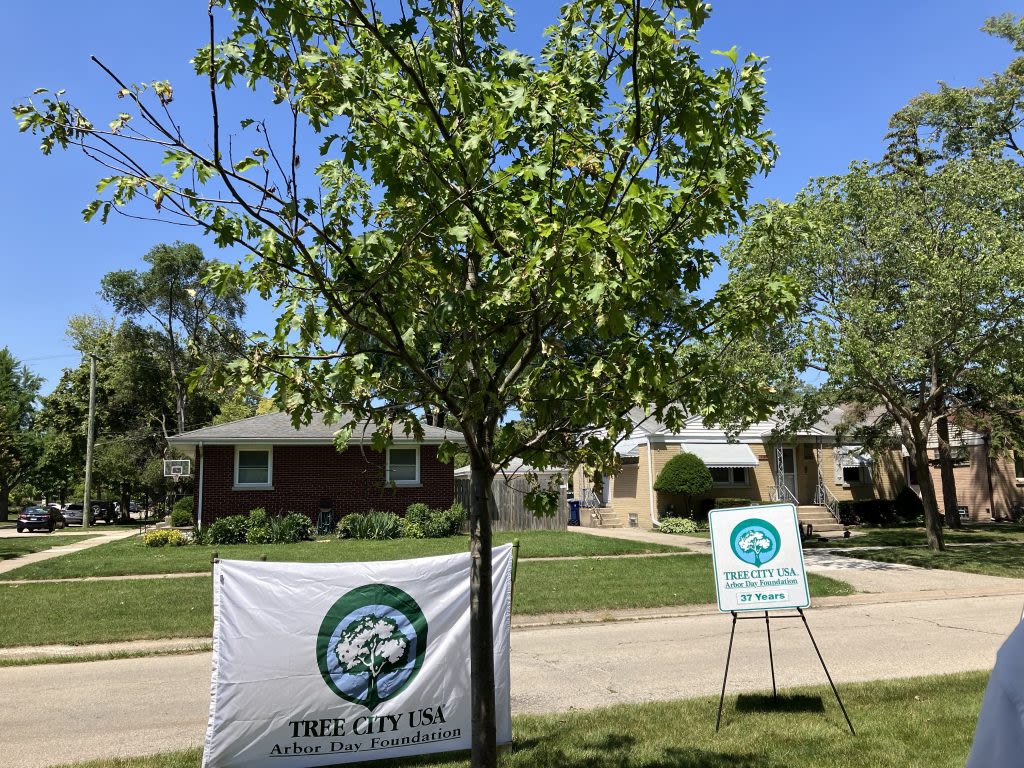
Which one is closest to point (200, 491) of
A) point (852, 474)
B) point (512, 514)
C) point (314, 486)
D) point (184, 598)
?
point (314, 486)

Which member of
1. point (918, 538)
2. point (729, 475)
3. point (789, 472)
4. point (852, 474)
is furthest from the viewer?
point (852, 474)

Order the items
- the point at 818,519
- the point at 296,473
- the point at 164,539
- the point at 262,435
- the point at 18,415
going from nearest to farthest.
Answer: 1. the point at 164,539
2. the point at 262,435
3. the point at 296,473
4. the point at 818,519
5. the point at 18,415

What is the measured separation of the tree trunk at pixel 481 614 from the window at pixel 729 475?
29059 millimetres

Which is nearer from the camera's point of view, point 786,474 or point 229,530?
point 229,530

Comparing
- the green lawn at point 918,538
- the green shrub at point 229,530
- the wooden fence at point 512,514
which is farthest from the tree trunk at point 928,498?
the green shrub at point 229,530

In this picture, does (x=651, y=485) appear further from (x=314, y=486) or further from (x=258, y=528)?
(x=258, y=528)

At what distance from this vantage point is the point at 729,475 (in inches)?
1286

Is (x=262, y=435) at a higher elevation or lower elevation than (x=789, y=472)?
higher

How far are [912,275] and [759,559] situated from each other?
13777 mm

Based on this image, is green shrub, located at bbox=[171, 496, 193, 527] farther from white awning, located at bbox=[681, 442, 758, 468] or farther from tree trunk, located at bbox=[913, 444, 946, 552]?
tree trunk, located at bbox=[913, 444, 946, 552]

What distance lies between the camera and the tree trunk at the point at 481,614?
4.54m

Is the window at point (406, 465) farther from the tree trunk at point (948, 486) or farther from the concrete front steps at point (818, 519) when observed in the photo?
the tree trunk at point (948, 486)

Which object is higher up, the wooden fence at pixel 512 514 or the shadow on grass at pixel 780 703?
the wooden fence at pixel 512 514

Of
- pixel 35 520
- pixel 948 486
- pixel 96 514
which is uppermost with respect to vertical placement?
pixel 948 486
